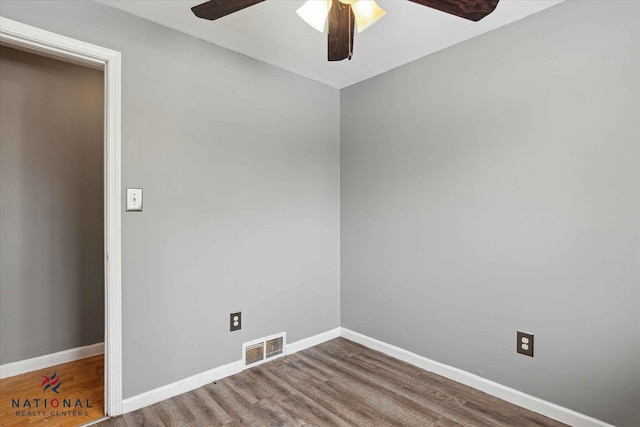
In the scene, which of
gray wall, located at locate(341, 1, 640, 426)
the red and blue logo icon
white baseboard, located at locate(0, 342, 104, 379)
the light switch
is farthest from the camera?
white baseboard, located at locate(0, 342, 104, 379)

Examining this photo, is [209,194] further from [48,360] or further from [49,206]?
[48,360]

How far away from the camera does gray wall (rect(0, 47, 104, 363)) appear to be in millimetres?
2384

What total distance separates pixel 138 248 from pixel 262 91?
1455 mm

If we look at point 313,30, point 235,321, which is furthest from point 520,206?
point 235,321

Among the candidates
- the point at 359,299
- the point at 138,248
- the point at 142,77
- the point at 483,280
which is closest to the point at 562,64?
the point at 483,280

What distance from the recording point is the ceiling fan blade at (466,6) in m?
1.22

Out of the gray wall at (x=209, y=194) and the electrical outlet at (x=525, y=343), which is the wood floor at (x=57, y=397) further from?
the electrical outlet at (x=525, y=343)

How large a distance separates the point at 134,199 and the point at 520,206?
232 centimetres

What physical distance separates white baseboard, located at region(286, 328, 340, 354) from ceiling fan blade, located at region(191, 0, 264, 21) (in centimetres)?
237

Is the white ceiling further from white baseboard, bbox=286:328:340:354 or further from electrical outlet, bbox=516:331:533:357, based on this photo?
white baseboard, bbox=286:328:340:354

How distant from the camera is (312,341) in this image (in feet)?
9.70

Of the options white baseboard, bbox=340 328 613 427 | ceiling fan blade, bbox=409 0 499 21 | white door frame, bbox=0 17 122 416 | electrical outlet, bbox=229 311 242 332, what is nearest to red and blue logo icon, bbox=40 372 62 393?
white door frame, bbox=0 17 122 416

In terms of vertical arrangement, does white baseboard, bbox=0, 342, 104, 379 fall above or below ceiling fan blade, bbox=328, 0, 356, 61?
below

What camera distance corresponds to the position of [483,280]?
222 cm
